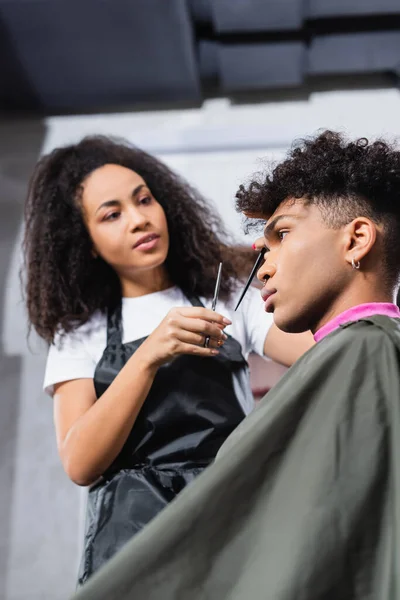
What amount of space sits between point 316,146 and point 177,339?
0.44 m

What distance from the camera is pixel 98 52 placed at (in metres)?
2.06

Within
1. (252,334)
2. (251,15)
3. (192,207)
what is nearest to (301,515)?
(252,334)

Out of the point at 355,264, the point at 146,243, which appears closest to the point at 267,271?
the point at 355,264

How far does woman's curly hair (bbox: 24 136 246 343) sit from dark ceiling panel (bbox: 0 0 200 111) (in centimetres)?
30

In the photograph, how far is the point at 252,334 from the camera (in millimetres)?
1671

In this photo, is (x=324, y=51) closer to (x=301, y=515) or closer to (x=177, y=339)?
(x=177, y=339)

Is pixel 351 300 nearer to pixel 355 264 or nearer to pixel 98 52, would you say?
pixel 355 264

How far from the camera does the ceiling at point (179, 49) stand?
6.45 ft

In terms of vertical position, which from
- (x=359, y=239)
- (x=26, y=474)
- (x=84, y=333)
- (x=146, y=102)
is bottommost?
(x=26, y=474)

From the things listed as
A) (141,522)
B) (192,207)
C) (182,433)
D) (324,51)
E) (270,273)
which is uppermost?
(324,51)

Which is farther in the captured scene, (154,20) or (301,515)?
(154,20)

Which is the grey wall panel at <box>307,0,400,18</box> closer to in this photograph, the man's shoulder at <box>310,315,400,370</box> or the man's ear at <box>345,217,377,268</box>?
the man's ear at <box>345,217,377,268</box>

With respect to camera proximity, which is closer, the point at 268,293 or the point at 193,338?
the point at 268,293

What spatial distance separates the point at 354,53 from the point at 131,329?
1054mm
